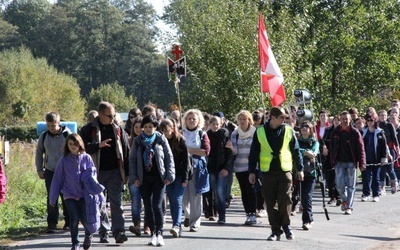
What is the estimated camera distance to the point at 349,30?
111 feet

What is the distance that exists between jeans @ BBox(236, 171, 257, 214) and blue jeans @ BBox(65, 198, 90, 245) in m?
4.10

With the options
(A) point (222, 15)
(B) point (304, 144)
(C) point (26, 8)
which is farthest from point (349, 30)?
(C) point (26, 8)

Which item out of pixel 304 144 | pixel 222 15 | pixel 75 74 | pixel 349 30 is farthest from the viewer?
pixel 75 74

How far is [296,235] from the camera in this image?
45.6ft

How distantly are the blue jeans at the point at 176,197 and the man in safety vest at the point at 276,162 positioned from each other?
106cm

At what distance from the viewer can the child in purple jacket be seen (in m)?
11.6

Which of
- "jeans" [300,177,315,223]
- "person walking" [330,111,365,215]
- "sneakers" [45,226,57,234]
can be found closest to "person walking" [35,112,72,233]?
"sneakers" [45,226,57,234]

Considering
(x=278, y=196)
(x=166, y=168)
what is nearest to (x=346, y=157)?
(x=278, y=196)

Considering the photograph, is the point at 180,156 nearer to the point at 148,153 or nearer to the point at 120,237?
the point at 148,153

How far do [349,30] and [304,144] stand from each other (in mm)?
19399

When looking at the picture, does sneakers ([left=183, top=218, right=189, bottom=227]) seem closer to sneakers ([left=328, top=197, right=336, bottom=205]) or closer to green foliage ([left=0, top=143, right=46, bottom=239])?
green foliage ([left=0, top=143, right=46, bottom=239])

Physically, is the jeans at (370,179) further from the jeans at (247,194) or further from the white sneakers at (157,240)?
the white sneakers at (157,240)

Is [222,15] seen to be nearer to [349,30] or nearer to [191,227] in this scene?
[349,30]

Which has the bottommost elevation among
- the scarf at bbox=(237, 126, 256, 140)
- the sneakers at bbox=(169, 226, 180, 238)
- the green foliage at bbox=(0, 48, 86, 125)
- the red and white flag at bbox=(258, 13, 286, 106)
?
the sneakers at bbox=(169, 226, 180, 238)
